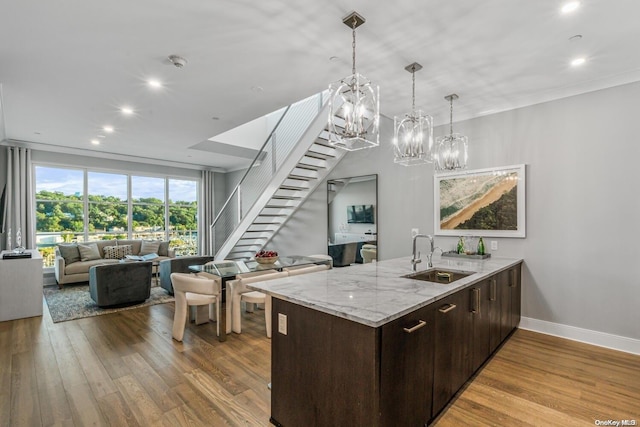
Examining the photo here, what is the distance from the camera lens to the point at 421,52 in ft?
8.90

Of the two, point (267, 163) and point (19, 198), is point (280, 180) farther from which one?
point (19, 198)

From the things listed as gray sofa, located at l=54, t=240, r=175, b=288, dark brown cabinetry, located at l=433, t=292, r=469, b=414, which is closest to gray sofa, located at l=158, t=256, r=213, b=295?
gray sofa, located at l=54, t=240, r=175, b=288

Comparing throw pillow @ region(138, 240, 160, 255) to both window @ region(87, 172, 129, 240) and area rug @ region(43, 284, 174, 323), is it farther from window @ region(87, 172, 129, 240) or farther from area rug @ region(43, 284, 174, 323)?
area rug @ region(43, 284, 174, 323)

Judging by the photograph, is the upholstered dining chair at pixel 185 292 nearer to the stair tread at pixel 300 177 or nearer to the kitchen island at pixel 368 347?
the kitchen island at pixel 368 347

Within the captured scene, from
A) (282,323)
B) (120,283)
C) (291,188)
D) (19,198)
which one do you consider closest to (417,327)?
(282,323)

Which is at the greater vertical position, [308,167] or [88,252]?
[308,167]

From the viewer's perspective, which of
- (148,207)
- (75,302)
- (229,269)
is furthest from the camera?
(148,207)

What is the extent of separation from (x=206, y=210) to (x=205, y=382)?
6.97 meters

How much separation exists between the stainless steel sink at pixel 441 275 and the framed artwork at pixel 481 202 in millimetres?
1433

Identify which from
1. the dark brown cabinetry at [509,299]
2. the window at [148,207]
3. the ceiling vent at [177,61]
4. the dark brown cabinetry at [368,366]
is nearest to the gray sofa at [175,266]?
the window at [148,207]

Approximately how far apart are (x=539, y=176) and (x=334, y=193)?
10.3ft

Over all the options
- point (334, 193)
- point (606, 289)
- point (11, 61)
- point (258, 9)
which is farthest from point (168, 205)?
point (606, 289)

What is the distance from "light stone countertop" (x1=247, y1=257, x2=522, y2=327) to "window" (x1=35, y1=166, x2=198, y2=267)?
22.9ft

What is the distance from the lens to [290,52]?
2.72m
